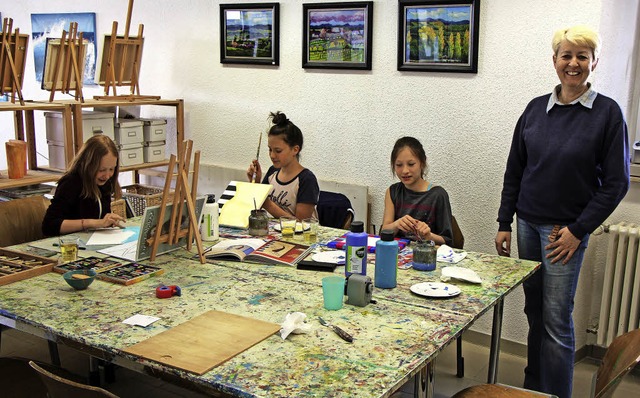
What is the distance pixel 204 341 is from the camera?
1924mm

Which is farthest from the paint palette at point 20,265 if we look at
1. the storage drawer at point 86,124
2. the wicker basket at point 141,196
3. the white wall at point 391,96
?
the white wall at point 391,96

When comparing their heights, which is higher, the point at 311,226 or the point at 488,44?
the point at 488,44

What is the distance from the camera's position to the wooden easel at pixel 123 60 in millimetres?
4262

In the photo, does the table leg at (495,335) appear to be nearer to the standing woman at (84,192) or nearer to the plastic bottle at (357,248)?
the plastic bottle at (357,248)

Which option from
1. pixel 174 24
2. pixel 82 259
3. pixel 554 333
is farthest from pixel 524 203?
pixel 174 24

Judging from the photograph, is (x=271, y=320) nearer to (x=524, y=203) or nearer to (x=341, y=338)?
(x=341, y=338)

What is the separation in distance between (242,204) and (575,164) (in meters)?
1.54

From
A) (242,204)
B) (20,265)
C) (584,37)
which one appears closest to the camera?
(20,265)

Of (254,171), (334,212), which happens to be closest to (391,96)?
(334,212)

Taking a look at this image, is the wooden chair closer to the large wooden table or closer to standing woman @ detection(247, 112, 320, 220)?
the large wooden table

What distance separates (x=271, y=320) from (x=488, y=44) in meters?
2.11

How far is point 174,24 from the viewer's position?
4801 millimetres

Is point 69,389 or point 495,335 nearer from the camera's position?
point 69,389

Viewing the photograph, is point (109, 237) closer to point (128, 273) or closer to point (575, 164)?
point (128, 273)
